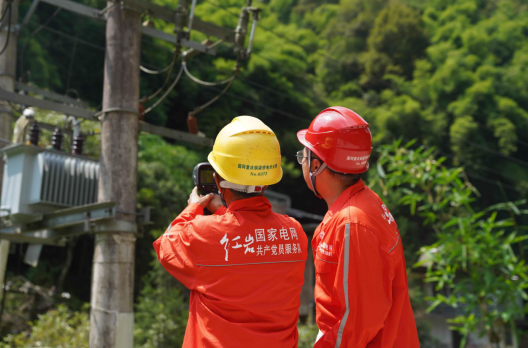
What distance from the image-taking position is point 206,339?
212 centimetres

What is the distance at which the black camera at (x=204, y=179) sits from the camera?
2.55 metres

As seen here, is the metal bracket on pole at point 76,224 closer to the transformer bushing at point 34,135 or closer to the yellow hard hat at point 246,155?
the transformer bushing at point 34,135

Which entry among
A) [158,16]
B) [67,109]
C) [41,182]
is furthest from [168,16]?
[41,182]

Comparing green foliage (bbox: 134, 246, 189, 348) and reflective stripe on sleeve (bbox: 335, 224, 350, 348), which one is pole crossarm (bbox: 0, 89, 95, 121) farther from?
green foliage (bbox: 134, 246, 189, 348)

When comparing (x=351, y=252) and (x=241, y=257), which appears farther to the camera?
A: (x=241, y=257)

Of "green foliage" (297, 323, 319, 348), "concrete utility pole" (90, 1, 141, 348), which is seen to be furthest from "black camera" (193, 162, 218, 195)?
"green foliage" (297, 323, 319, 348)

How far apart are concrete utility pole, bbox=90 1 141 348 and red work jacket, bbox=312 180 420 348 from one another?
9.99ft

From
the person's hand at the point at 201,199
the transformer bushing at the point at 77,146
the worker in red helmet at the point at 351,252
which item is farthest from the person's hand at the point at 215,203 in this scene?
the transformer bushing at the point at 77,146

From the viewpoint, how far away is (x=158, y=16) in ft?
18.4

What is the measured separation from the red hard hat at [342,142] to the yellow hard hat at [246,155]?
8.0 inches

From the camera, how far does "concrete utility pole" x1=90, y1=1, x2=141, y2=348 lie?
4730mm

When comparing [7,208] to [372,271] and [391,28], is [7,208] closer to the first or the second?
Answer: [372,271]

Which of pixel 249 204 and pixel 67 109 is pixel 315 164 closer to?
pixel 249 204

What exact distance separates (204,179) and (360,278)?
0.96 metres
